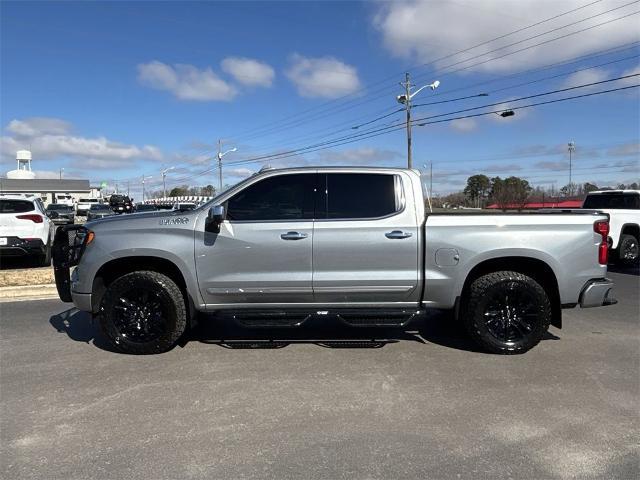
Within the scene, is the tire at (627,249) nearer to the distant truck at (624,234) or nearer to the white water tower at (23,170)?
the distant truck at (624,234)

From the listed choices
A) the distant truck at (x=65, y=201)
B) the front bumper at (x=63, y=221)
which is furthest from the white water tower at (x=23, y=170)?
the front bumper at (x=63, y=221)

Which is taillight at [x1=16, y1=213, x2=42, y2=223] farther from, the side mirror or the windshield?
the windshield

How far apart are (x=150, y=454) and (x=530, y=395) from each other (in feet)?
9.90

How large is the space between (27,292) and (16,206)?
2.87m

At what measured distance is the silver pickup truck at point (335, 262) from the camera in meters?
5.17

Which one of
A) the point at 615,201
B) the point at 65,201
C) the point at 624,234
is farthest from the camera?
the point at 65,201

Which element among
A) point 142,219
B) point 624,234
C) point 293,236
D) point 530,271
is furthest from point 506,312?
point 624,234

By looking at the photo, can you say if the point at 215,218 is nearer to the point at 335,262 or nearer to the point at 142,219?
the point at 142,219

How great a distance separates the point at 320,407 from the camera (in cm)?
403

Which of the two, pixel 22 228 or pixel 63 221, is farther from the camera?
pixel 63 221

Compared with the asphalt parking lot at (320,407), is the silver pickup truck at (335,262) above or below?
above

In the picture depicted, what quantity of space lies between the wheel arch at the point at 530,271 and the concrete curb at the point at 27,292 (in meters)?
7.09

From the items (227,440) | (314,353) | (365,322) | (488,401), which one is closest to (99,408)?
(227,440)

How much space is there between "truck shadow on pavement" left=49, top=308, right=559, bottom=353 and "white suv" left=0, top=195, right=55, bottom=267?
14.2 ft
